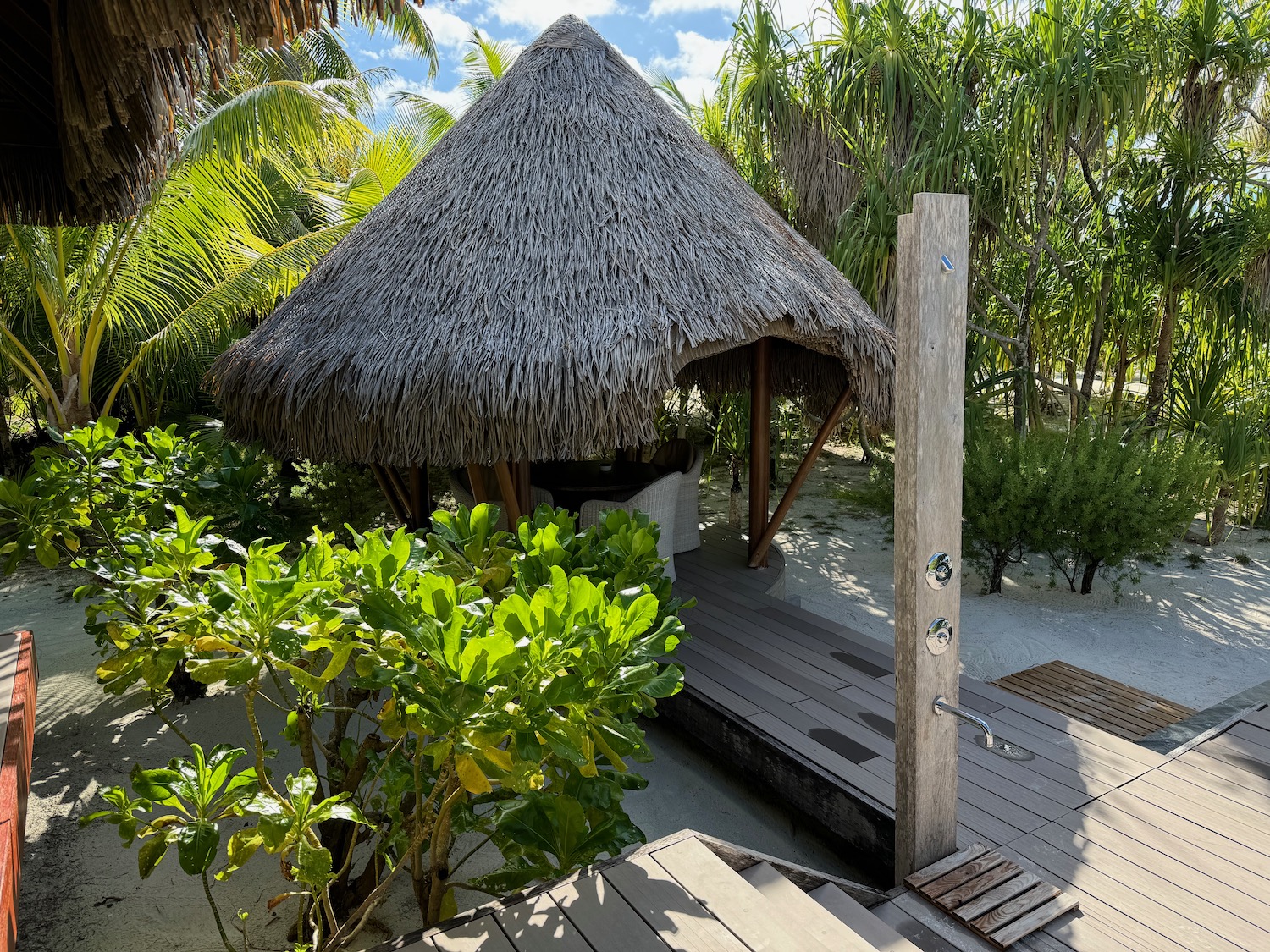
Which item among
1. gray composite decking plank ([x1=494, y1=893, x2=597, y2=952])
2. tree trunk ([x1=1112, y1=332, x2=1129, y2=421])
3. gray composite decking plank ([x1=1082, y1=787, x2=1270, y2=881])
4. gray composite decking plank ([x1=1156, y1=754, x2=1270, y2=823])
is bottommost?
gray composite decking plank ([x1=1082, y1=787, x2=1270, y2=881])

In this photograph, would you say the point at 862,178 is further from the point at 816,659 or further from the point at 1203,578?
the point at 816,659

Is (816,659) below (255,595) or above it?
below

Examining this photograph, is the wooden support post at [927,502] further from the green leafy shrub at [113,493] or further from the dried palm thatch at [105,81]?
the green leafy shrub at [113,493]

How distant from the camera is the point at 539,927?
6.06ft

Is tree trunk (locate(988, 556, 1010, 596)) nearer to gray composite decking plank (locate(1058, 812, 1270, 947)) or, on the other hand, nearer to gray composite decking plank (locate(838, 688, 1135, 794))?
gray composite decking plank (locate(838, 688, 1135, 794))

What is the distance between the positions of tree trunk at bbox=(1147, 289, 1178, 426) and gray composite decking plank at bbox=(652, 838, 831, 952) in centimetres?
696

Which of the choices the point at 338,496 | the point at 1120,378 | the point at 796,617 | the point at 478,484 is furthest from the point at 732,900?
the point at 1120,378

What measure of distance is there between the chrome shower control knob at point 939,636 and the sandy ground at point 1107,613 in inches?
107

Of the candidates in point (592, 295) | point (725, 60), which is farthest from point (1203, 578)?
point (725, 60)

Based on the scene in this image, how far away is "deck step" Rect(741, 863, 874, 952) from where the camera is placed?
1.82 meters

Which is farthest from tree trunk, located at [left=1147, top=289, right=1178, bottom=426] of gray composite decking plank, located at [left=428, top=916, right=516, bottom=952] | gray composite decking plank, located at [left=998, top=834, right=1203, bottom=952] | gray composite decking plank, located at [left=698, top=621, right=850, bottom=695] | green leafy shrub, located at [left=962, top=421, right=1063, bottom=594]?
gray composite decking plank, located at [left=428, top=916, right=516, bottom=952]

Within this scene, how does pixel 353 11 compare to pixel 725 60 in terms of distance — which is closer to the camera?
pixel 353 11

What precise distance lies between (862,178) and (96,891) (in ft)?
24.1

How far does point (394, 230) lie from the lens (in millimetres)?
4703
